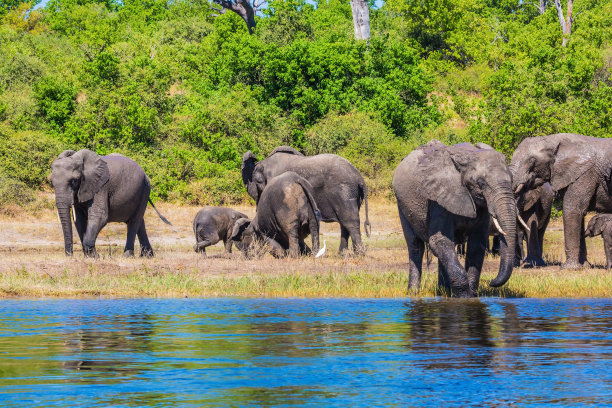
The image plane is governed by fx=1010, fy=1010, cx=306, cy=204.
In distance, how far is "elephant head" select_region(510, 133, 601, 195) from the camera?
17422 mm

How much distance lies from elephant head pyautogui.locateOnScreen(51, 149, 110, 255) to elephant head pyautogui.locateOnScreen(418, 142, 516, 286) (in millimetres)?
8719

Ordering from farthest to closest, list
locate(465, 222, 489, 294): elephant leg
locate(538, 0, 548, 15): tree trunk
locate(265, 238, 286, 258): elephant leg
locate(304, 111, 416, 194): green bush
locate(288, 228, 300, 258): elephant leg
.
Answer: locate(538, 0, 548, 15): tree trunk < locate(304, 111, 416, 194): green bush < locate(265, 238, 286, 258): elephant leg < locate(288, 228, 300, 258): elephant leg < locate(465, 222, 489, 294): elephant leg

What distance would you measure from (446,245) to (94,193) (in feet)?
30.4

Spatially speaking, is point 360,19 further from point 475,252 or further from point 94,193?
point 475,252

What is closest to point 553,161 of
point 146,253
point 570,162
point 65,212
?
point 570,162

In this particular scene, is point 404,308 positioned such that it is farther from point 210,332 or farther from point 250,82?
point 250,82

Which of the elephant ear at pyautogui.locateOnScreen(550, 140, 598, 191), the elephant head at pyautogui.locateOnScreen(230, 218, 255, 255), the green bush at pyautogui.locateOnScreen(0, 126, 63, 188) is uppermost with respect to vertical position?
the green bush at pyautogui.locateOnScreen(0, 126, 63, 188)

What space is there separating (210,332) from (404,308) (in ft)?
9.67

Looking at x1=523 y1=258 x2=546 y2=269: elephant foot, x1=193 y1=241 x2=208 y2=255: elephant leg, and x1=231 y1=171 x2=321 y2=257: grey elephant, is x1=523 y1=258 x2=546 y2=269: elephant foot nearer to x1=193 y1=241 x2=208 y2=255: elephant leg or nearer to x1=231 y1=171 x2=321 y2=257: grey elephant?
x1=231 y1=171 x2=321 y2=257: grey elephant

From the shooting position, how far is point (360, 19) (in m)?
43.7

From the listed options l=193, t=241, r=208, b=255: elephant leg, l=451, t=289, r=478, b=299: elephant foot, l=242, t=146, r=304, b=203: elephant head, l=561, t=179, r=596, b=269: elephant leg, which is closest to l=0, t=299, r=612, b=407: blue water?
l=451, t=289, r=478, b=299: elephant foot

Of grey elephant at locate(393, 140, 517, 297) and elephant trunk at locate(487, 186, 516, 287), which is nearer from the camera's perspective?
elephant trunk at locate(487, 186, 516, 287)

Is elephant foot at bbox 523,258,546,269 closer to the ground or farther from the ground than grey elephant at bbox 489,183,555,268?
closer to the ground

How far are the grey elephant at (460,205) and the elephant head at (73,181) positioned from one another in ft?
26.6
